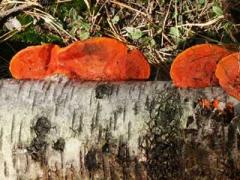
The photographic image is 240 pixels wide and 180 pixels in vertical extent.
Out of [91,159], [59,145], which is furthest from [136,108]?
[59,145]

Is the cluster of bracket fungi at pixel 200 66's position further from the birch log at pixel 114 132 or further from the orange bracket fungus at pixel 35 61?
the orange bracket fungus at pixel 35 61

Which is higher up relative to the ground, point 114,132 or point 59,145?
point 114,132

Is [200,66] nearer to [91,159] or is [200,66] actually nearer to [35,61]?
[91,159]

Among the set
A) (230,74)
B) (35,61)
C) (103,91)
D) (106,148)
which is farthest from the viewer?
(35,61)

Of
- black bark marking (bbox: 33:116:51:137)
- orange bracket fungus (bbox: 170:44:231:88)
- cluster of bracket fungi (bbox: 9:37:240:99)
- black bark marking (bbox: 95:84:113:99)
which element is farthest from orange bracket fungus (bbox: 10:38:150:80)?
black bark marking (bbox: 33:116:51:137)

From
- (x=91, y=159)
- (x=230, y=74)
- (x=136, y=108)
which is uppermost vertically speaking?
(x=230, y=74)

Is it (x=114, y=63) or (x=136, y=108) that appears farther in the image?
(x=114, y=63)

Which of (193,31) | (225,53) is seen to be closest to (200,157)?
(225,53)

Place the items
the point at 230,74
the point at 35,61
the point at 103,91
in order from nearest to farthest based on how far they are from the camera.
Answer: the point at 230,74, the point at 103,91, the point at 35,61
